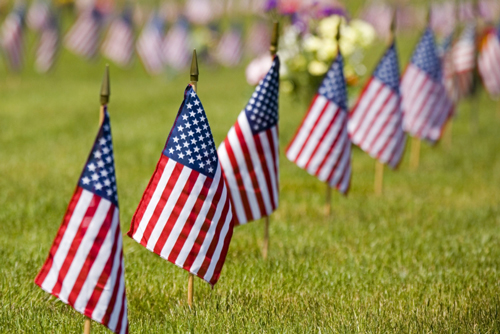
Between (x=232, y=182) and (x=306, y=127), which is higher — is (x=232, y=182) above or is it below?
below

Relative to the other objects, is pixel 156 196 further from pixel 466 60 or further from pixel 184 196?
pixel 466 60

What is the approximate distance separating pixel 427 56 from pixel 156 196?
24.9 feet

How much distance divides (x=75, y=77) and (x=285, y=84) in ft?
67.7

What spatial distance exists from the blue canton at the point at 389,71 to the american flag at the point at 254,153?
341 cm

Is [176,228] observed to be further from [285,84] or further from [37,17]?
[37,17]

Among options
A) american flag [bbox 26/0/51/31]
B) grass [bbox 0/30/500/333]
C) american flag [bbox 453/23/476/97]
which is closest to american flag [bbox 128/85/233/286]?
grass [bbox 0/30/500/333]

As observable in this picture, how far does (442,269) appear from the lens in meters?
6.34

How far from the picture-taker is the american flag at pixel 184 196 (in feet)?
15.5

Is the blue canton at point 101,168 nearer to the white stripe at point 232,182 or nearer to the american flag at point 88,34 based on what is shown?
the white stripe at point 232,182

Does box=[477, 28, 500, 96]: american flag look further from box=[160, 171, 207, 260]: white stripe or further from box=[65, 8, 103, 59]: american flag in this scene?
box=[65, 8, 103, 59]: american flag

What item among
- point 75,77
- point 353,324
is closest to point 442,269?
point 353,324

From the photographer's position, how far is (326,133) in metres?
7.78

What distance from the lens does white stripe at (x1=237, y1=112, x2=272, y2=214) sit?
6.18 metres

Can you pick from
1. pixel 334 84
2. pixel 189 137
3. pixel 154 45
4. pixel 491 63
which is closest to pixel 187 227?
pixel 189 137
